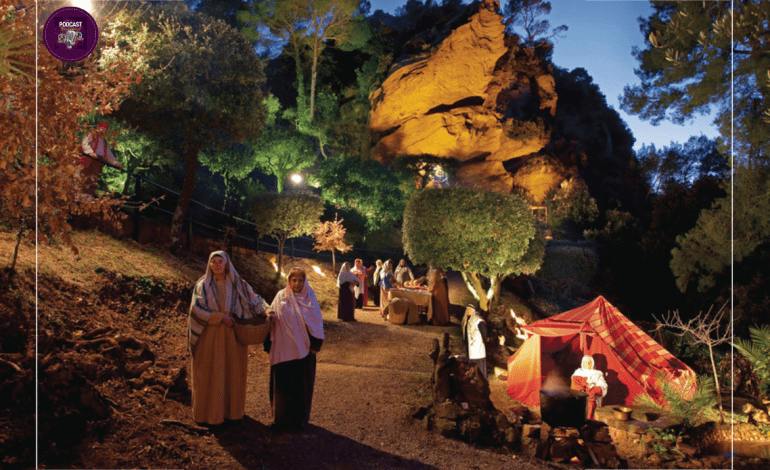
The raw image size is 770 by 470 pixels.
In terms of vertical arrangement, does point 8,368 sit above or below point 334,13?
below

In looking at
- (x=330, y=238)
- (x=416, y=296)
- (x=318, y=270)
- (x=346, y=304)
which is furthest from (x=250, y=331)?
(x=318, y=270)

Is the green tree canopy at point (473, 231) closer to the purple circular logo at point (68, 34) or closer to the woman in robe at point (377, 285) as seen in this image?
the woman in robe at point (377, 285)

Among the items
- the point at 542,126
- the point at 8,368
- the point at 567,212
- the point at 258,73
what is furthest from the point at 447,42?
the point at 8,368

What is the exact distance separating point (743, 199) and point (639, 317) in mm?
8810

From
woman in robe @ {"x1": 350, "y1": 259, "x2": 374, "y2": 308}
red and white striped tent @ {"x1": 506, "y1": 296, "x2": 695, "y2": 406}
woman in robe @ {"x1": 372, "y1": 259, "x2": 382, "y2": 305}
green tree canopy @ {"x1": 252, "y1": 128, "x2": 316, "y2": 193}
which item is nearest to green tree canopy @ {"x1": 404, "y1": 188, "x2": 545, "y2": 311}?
woman in robe @ {"x1": 350, "y1": 259, "x2": 374, "y2": 308}

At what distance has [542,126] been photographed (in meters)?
24.8

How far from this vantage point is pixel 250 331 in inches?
173

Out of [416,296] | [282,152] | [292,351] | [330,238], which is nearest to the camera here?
[292,351]

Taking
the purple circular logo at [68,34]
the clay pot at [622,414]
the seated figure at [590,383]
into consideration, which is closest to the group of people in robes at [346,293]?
the seated figure at [590,383]

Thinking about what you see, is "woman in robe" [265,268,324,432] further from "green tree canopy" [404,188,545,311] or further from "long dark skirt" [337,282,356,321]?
"green tree canopy" [404,188,545,311]

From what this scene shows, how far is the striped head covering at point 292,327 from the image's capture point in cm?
450

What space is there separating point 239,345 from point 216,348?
0.76 ft

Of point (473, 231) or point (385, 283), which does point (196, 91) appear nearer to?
point (385, 283)

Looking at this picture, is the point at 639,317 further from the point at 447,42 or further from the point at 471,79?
the point at 447,42
